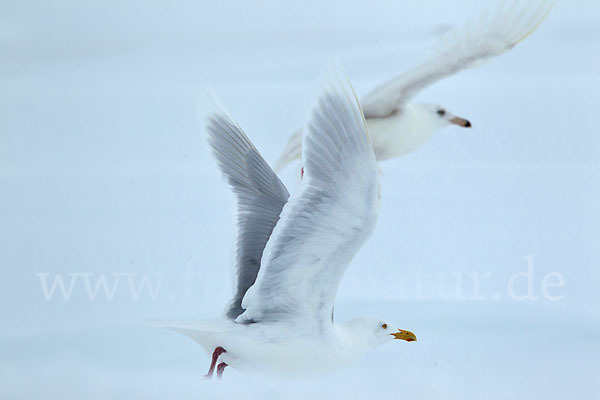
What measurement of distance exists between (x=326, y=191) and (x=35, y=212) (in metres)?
0.80

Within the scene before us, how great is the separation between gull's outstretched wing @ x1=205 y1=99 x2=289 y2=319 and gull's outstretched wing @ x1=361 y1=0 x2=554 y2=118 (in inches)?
9.8

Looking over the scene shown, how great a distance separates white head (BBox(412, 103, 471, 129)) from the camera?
5.34 ft

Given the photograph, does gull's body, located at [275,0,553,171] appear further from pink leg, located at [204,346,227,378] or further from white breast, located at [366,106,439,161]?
pink leg, located at [204,346,227,378]

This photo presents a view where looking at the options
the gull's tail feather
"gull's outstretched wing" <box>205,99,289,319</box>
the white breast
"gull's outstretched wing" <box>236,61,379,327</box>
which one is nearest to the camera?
"gull's outstretched wing" <box>236,61,379,327</box>

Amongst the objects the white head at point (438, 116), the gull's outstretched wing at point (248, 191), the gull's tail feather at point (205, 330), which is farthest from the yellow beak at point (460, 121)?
the gull's tail feather at point (205, 330)

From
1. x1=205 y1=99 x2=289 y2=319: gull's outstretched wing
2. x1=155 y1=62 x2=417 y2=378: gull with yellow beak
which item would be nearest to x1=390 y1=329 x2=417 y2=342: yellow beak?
x1=155 y1=62 x2=417 y2=378: gull with yellow beak

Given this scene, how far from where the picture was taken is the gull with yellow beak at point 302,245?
4.00 ft

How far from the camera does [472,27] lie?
161cm

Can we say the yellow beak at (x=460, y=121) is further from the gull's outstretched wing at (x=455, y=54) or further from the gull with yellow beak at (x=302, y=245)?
the gull with yellow beak at (x=302, y=245)

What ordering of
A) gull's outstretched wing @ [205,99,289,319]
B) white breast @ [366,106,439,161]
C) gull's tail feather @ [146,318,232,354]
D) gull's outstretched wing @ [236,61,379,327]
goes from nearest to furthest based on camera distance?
gull's outstretched wing @ [236,61,379,327] < gull's tail feather @ [146,318,232,354] < gull's outstretched wing @ [205,99,289,319] < white breast @ [366,106,439,161]

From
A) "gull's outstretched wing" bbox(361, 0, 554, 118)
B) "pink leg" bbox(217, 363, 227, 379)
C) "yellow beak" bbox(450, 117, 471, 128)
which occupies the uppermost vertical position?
"gull's outstretched wing" bbox(361, 0, 554, 118)

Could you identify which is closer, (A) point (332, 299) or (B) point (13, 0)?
(A) point (332, 299)

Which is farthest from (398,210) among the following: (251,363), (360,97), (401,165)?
(251,363)

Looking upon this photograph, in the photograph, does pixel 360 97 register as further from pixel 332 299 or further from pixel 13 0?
pixel 13 0
